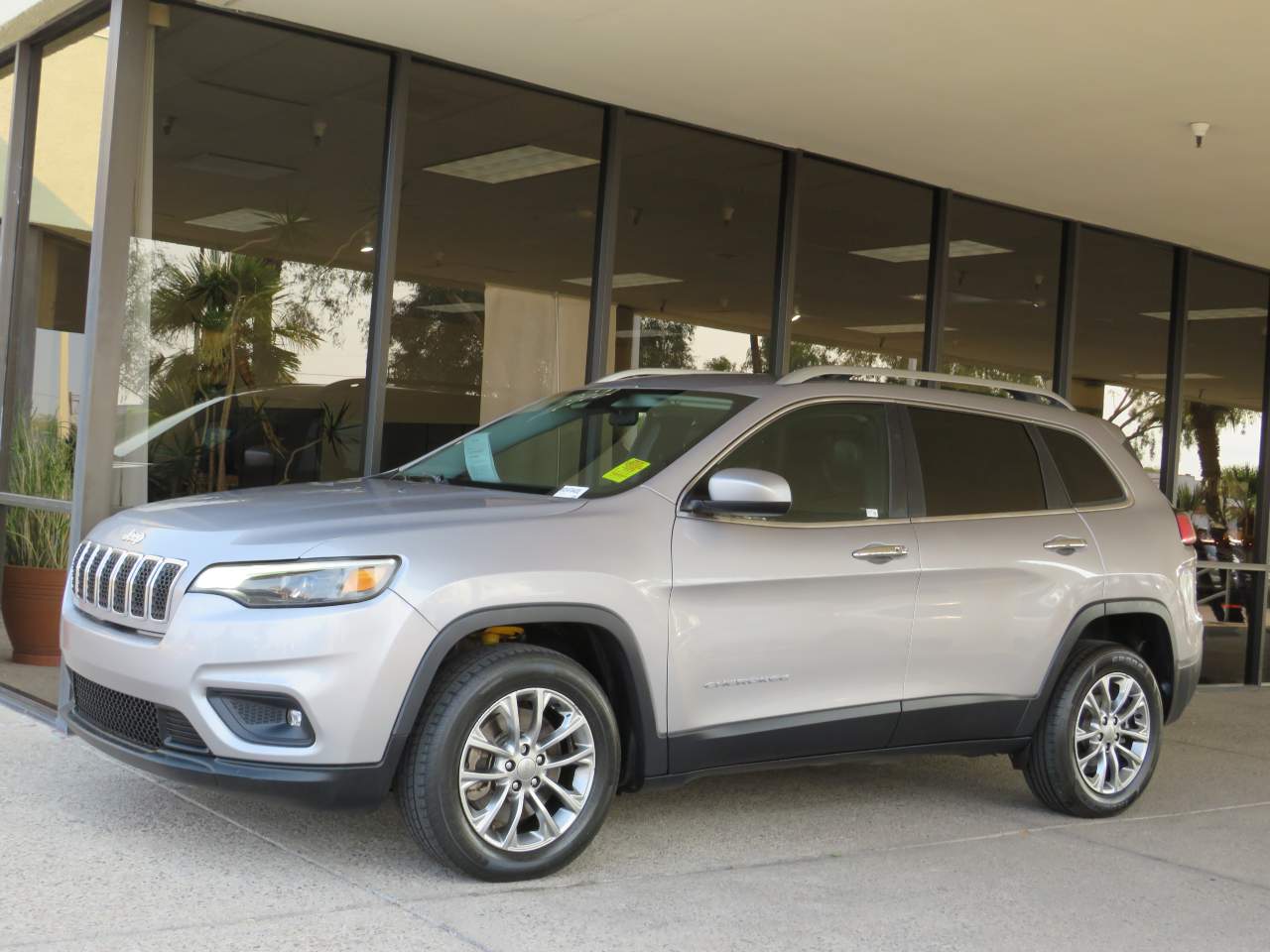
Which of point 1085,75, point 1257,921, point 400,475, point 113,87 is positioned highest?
point 1085,75

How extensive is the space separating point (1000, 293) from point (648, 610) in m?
7.03

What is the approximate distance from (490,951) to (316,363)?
431 cm

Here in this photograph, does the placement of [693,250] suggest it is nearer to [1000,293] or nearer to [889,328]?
[889,328]

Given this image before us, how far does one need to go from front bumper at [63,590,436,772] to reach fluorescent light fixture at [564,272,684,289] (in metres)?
4.67

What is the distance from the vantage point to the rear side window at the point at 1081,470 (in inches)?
248

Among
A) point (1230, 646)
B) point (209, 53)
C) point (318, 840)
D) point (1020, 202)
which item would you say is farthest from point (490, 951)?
point (1230, 646)

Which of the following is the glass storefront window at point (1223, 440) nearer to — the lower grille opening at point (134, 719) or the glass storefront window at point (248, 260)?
the glass storefront window at point (248, 260)

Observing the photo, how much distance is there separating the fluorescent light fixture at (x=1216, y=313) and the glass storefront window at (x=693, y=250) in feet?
13.9

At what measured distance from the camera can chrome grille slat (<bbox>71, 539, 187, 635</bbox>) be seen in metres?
4.52

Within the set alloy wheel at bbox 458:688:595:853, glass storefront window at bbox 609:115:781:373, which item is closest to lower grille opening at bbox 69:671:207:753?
alloy wheel at bbox 458:688:595:853

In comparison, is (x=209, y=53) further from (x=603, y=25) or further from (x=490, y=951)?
(x=490, y=951)

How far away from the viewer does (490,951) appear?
3.96 metres

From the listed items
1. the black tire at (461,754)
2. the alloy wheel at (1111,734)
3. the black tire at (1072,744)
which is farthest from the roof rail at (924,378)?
the black tire at (461,754)

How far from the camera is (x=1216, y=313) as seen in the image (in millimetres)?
12383
